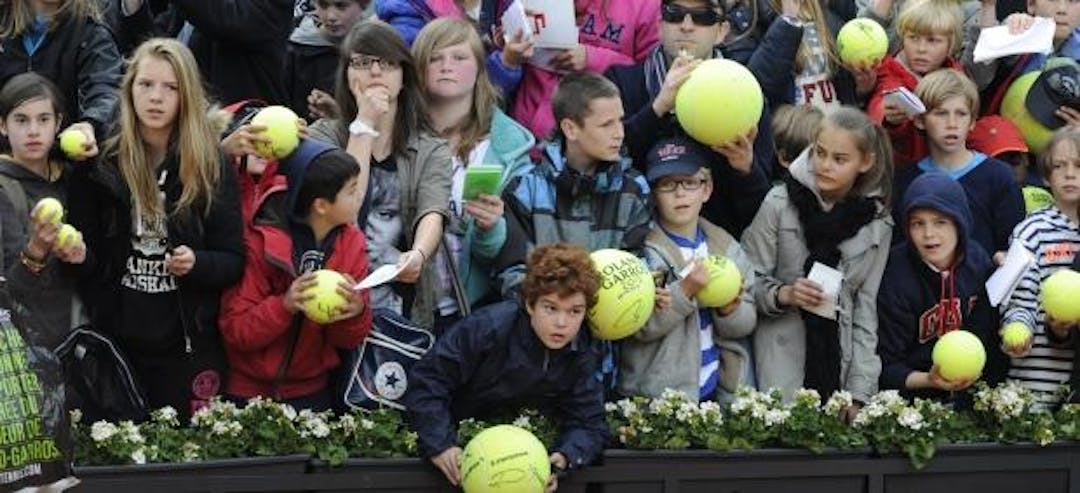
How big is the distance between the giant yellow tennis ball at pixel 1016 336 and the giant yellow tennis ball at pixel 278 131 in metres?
3.06

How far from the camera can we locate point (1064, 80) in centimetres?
968

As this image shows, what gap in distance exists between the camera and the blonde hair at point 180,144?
25.6 ft

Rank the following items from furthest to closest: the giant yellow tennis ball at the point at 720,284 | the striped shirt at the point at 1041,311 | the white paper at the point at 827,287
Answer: the striped shirt at the point at 1041,311 → the white paper at the point at 827,287 → the giant yellow tennis ball at the point at 720,284

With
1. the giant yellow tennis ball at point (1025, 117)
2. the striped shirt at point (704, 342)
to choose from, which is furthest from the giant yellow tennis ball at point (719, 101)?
the giant yellow tennis ball at point (1025, 117)

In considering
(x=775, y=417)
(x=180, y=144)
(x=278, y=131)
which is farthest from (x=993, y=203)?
(x=180, y=144)

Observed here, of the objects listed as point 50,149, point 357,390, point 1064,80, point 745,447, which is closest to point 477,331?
point 357,390

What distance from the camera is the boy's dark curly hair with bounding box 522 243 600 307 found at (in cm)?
771

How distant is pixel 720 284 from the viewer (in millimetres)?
8258

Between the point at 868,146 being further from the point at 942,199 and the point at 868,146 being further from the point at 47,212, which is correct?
the point at 47,212

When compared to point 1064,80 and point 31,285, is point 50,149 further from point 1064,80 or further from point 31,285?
point 1064,80

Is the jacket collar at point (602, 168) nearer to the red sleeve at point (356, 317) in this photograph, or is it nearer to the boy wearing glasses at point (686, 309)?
the boy wearing glasses at point (686, 309)

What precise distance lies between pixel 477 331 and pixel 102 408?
4.70ft

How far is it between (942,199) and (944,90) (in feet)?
2.67

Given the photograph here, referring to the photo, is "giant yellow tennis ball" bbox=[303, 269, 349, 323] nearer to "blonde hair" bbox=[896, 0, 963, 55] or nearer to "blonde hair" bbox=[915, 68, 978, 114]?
"blonde hair" bbox=[915, 68, 978, 114]
